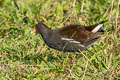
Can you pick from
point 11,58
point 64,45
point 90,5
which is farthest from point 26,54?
point 90,5

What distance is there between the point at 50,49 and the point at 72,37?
1.30 feet

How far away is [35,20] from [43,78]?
1.98 metres

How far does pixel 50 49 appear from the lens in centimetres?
525

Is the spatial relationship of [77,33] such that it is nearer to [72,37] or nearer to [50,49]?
[72,37]

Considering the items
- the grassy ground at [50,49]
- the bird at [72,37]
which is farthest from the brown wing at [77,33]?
the grassy ground at [50,49]

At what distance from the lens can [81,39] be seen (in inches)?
203

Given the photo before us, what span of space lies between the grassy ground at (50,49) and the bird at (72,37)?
0.10 m

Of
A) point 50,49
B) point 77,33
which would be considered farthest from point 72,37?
point 50,49

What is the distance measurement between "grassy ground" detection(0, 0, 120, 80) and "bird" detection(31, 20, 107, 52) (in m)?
0.10

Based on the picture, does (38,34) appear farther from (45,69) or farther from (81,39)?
(45,69)

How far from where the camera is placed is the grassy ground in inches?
172

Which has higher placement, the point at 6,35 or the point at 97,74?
the point at 6,35

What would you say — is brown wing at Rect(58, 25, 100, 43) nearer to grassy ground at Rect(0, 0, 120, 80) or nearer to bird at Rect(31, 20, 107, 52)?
bird at Rect(31, 20, 107, 52)

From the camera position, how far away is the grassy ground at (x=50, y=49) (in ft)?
14.3
